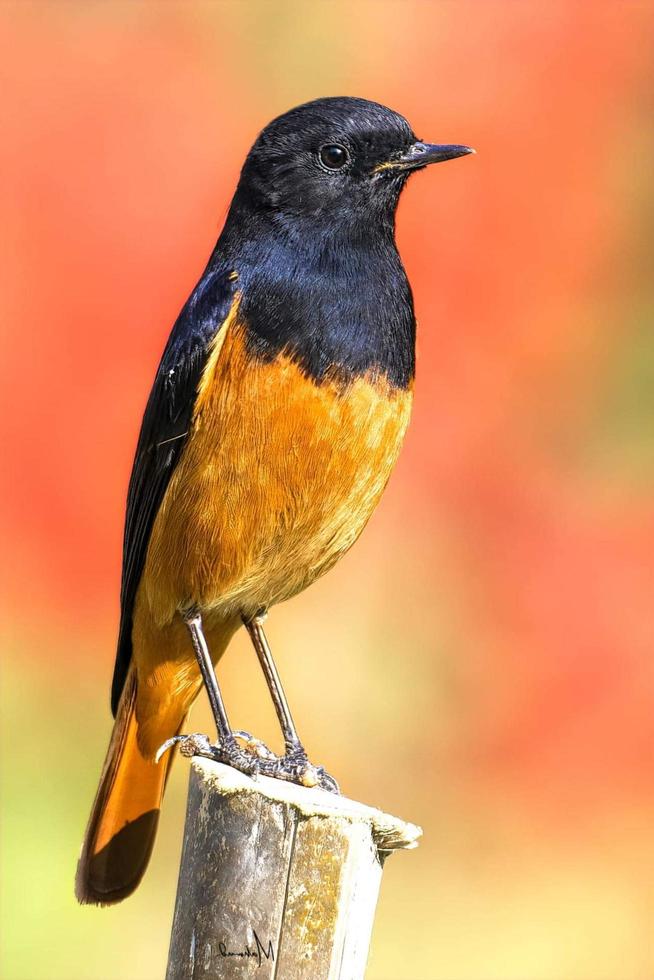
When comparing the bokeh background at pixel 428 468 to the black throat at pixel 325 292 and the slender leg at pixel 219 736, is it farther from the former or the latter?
the black throat at pixel 325 292

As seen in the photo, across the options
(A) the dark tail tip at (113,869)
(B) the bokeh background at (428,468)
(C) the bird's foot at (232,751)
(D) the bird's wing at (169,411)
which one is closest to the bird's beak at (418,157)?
(D) the bird's wing at (169,411)

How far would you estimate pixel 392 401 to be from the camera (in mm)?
3789

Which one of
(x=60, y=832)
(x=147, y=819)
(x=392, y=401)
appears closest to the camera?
(x=392, y=401)

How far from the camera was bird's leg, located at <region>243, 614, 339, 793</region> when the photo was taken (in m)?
3.86

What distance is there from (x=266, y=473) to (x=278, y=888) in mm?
1155

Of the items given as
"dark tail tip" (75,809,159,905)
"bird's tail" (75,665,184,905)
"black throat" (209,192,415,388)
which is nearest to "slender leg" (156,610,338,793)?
"bird's tail" (75,665,184,905)

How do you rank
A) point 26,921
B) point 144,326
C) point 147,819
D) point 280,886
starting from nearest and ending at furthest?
point 280,886
point 147,819
point 26,921
point 144,326

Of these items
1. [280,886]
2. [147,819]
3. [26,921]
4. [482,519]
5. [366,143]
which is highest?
[482,519]

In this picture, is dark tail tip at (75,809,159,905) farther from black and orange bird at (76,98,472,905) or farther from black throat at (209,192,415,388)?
black throat at (209,192,415,388)

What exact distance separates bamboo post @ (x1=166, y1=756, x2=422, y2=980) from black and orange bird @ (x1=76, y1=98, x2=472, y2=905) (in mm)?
652

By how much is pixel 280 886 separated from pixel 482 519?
5.82 meters

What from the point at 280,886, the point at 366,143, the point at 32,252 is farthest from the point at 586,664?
the point at 280,886

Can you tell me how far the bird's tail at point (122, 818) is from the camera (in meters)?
4.16

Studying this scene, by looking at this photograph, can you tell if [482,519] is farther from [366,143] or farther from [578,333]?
[366,143]
